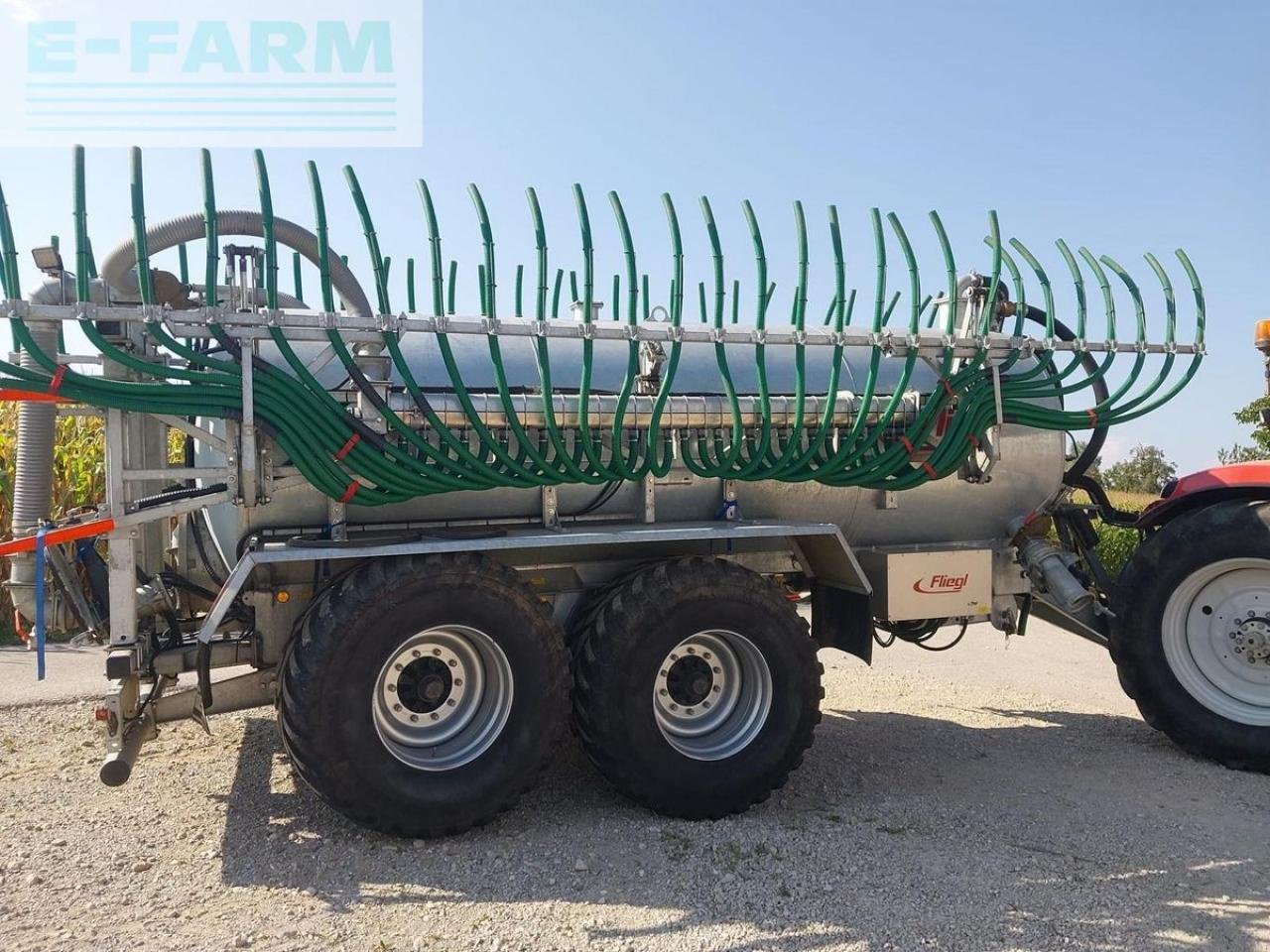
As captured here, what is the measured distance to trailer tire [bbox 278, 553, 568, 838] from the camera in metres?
4.10

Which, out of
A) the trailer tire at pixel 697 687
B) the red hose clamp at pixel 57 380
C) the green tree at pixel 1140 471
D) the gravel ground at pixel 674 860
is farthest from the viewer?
the green tree at pixel 1140 471

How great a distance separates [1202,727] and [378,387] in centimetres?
460

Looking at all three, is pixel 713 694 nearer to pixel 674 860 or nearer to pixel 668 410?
pixel 674 860

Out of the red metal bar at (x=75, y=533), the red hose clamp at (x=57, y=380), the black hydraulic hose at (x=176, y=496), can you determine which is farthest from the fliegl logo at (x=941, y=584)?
the red hose clamp at (x=57, y=380)

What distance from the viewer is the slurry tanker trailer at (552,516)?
4129mm

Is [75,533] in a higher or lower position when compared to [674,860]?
higher

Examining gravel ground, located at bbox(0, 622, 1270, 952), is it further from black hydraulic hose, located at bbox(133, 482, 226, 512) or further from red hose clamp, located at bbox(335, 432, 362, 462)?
red hose clamp, located at bbox(335, 432, 362, 462)

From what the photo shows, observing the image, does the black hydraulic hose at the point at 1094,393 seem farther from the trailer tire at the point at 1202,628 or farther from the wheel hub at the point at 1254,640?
the wheel hub at the point at 1254,640

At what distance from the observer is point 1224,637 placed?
553cm

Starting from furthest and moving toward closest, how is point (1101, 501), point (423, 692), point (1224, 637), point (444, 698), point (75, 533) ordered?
point (1101, 501) → point (1224, 637) → point (444, 698) → point (423, 692) → point (75, 533)

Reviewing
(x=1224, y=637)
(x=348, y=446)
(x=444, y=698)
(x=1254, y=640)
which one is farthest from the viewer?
(x=1224, y=637)

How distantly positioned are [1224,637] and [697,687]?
3035 millimetres

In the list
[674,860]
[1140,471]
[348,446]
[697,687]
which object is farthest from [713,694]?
[1140,471]

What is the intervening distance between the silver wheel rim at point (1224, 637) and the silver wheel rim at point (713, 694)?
8.10ft
